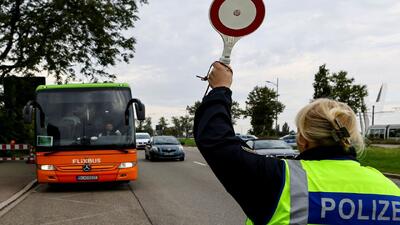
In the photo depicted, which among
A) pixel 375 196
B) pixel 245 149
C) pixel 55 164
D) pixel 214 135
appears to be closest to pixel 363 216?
pixel 375 196

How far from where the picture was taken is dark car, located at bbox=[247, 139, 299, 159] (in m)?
19.1

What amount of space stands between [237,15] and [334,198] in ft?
5.28

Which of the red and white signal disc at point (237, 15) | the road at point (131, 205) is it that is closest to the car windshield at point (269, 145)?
the road at point (131, 205)

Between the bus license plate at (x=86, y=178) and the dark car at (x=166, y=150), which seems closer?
the bus license plate at (x=86, y=178)

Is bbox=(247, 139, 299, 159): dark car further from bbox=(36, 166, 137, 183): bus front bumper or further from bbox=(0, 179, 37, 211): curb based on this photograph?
bbox=(0, 179, 37, 211): curb

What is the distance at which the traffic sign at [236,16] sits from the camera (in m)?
3.13

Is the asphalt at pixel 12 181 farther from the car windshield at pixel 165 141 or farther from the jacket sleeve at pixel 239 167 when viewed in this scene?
the jacket sleeve at pixel 239 167

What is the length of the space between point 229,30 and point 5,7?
22.5 meters

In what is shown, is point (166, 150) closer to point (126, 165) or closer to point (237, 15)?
point (126, 165)

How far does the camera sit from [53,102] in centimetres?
1305

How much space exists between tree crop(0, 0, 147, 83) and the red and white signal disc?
20552mm

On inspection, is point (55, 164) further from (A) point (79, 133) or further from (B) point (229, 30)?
(B) point (229, 30)

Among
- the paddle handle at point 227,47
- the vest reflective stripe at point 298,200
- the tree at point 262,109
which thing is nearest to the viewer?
the vest reflective stripe at point 298,200

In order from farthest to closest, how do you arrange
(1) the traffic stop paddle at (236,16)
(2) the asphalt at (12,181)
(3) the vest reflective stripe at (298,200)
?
(2) the asphalt at (12,181) → (1) the traffic stop paddle at (236,16) → (3) the vest reflective stripe at (298,200)
